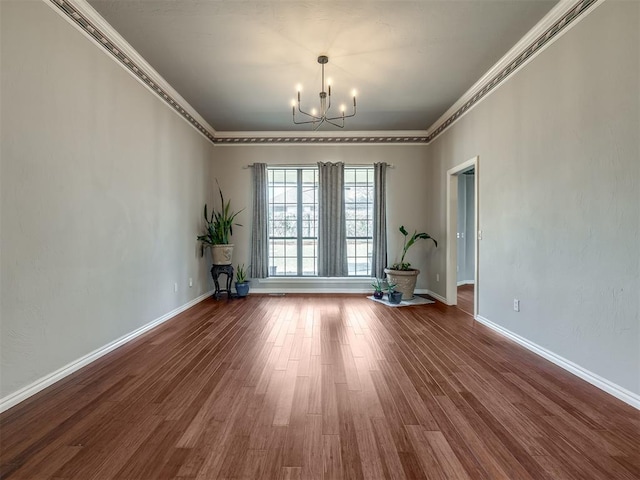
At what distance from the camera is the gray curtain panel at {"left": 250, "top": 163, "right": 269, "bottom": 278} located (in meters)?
5.53

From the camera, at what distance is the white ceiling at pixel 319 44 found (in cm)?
247

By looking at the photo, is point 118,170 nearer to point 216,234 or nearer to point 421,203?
point 216,234

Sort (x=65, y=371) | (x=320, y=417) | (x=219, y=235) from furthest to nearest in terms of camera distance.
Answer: (x=219, y=235) → (x=65, y=371) → (x=320, y=417)

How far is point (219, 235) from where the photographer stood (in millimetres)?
5027

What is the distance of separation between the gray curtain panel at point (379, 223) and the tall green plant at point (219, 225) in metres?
2.61

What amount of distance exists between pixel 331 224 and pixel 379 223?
91 centimetres

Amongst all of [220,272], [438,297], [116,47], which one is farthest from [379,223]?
[116,47]

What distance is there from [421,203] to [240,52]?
3.97m

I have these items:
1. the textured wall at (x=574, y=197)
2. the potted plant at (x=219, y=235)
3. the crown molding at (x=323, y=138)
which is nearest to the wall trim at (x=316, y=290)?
the potted plant at (x=219, y=235)

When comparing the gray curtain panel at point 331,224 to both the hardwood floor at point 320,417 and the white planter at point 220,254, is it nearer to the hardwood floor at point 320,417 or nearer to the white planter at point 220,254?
the white planter at point 220,254

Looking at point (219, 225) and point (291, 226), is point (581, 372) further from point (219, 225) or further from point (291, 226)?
point (219, 225)

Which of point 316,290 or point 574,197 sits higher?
point 574,197

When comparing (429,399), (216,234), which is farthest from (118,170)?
(429,399)

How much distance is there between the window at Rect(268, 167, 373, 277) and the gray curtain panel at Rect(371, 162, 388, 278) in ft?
0.55
